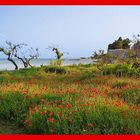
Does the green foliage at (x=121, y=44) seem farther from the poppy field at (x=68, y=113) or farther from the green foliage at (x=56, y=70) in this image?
the poppy field at (x=68, y=113)

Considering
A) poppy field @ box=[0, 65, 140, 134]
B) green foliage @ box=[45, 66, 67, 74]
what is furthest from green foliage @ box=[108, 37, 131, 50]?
poppy field @ box=[0, 65, 140, 134]

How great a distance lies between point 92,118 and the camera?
22.9 ft

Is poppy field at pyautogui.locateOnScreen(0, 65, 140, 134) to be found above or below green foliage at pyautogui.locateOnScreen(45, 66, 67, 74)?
above

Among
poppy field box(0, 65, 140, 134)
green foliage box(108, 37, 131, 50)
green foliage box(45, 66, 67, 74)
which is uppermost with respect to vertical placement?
green foliage box(108, 37, 131, 50)

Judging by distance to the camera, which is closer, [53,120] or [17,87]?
[53,120]

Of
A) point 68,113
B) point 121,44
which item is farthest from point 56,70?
point 121,44

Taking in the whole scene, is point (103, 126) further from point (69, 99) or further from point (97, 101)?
point (69, 99)

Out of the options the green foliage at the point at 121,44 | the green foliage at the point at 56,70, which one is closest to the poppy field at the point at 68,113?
the green foliage at the point at 56,70

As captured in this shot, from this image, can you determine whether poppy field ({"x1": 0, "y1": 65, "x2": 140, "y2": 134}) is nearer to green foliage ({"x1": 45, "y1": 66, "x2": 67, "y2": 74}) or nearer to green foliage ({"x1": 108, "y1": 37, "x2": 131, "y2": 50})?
green foliage ({"x1": 45, "y1": 66, "x2": 67, "y2": 74})

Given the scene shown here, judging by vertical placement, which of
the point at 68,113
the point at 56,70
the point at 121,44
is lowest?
the point at 56,70

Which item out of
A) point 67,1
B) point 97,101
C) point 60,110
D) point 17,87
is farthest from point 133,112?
point 17,87

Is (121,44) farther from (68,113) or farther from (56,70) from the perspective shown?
(68,113)

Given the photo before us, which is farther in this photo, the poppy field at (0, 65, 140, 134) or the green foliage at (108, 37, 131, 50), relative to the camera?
the green foliage at (108, 37, 131, 50)

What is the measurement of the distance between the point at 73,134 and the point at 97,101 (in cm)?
152
